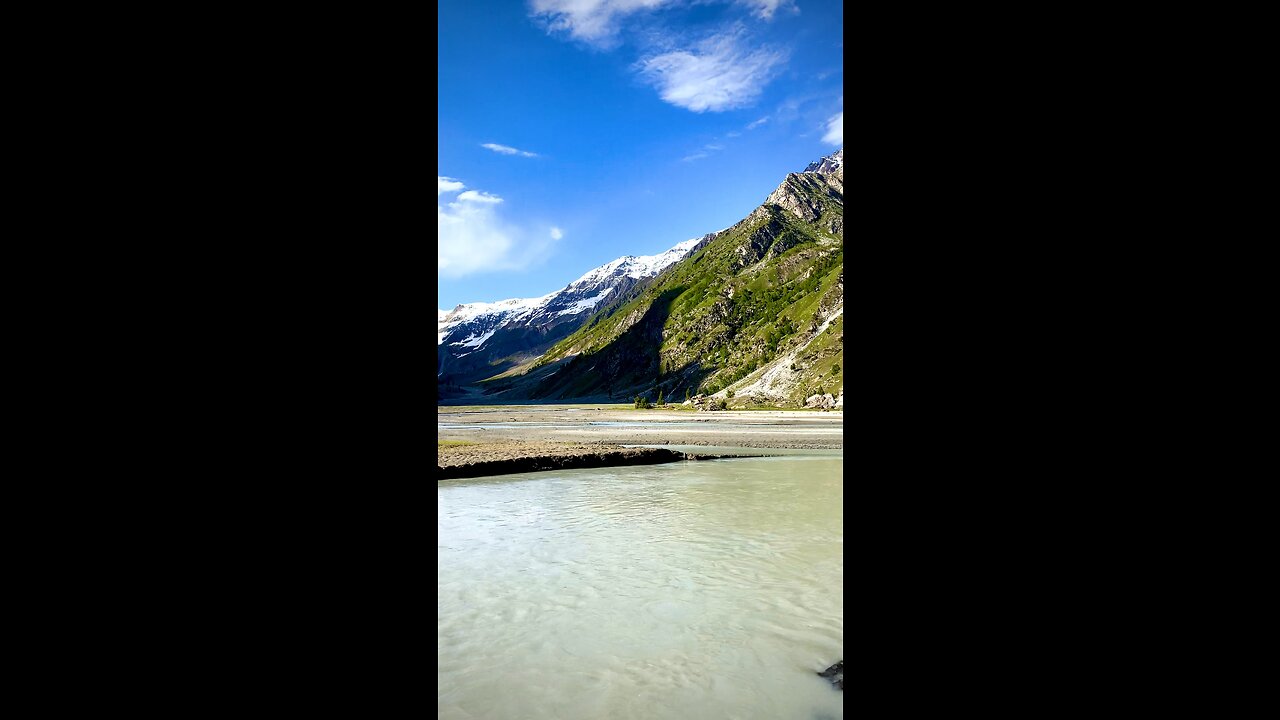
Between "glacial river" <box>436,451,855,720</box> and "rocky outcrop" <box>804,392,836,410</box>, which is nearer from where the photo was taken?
"glacial river" <box>436,451,855,720</box>

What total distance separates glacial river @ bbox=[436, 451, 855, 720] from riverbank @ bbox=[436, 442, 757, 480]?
561 cm

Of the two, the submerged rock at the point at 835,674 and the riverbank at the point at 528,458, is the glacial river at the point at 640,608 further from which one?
the riverbank at the point at 528,458

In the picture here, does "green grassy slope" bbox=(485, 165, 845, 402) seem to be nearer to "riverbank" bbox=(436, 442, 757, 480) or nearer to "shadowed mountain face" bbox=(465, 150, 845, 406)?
"shadowed mountain face" bbox=(465, 150, 845, 406)

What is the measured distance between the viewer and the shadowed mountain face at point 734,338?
307ft

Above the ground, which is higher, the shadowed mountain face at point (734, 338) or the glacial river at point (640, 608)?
the shadowed mountain face at point (734, 338)

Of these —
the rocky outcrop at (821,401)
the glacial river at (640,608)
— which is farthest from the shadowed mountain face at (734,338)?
the glacial river at (640,608)

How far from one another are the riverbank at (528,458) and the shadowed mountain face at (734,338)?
54139 millimetres

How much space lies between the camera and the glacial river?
242 inches

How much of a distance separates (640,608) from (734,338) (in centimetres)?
13472

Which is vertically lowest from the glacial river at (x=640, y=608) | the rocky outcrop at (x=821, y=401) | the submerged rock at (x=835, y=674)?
the glacial river at (x=640, y=608)

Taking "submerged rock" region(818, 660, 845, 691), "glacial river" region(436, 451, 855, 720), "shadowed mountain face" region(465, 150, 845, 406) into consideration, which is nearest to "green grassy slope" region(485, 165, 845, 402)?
"shadowed mountain face" region(465, 150, 845, 406)

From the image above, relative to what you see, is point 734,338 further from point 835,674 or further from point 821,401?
point 835,674

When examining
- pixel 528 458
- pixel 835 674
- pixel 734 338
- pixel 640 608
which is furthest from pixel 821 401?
pixel 835 674
